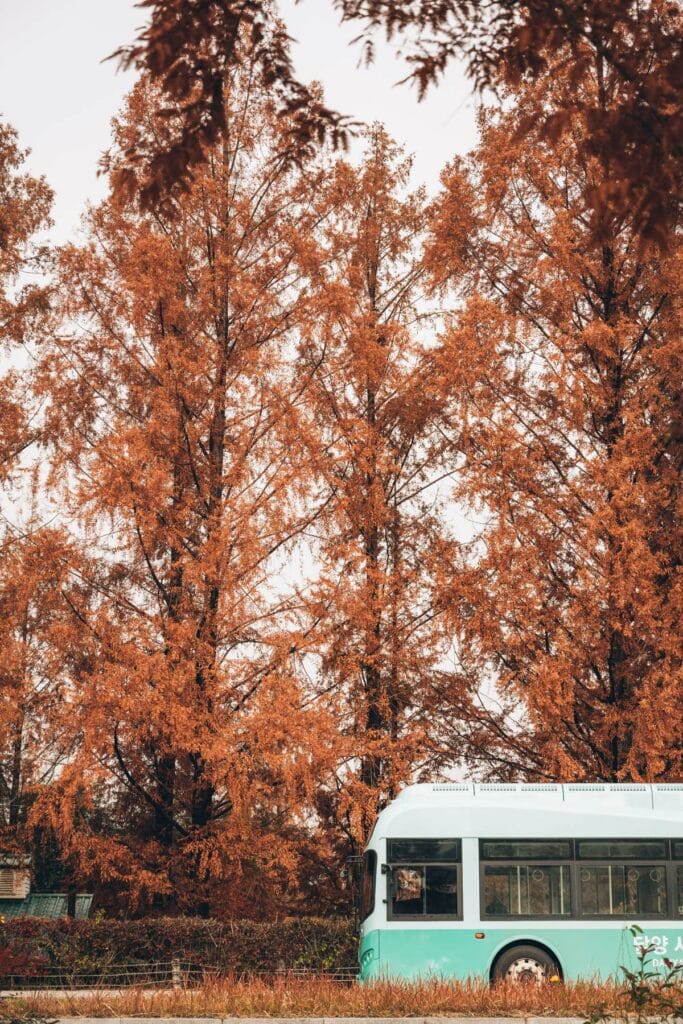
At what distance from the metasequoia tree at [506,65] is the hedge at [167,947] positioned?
10940 mm

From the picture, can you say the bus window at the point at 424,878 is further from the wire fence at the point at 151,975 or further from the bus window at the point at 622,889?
the bus window at the point at 622,889

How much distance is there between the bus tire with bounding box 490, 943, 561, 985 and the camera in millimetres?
14219

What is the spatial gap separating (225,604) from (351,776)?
302cm

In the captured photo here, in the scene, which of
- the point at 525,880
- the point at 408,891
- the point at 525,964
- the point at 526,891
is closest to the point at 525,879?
the point at 525,880

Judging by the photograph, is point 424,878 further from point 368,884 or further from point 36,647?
point 36,647

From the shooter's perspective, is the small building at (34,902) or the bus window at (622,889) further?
the small building at (34,902)

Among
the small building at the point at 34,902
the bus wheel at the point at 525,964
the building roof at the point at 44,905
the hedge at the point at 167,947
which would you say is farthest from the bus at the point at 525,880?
the building roof at the point at 44,905

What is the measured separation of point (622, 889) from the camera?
14.6 m

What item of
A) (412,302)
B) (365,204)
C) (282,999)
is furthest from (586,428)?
(282,999)

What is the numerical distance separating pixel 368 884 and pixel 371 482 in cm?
638

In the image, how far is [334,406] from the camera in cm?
1944

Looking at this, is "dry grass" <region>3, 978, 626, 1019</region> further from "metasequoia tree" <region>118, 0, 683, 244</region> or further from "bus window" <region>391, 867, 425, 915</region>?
"metasequoia tree" <region>118, 0, 683, 244</region>

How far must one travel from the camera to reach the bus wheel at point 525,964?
14227mm

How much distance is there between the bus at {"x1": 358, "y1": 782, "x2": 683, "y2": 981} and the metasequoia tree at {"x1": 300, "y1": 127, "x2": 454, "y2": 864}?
5.80ft
